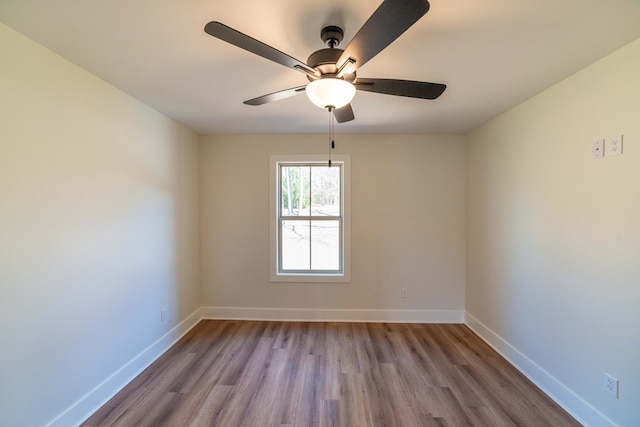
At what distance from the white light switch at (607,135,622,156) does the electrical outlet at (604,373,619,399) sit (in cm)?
138

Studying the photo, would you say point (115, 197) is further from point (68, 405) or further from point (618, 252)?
point (618, 252)

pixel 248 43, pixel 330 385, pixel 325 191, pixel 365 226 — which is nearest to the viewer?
pixel 248 43

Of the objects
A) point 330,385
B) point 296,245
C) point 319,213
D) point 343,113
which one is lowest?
point 330,385

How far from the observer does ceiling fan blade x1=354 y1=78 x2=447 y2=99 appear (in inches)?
58.6

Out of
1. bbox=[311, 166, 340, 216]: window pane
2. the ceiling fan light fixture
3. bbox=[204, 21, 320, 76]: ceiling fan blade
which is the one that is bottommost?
bbox=[311, 166, 340, 216]: window pane

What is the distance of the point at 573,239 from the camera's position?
6.36ft

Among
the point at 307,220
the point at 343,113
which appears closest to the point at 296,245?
the point at 307,220

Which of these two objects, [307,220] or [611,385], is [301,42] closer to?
[307,220]

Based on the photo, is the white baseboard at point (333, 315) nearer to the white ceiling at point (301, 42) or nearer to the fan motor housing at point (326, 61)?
the white ceiling at point (301, 42)

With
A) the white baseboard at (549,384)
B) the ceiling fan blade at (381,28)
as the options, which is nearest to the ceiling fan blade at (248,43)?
the ceiling fan blade at (381,28)

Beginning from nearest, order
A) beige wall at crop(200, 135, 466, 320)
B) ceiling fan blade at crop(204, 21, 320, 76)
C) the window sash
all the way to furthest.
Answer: ceiling fan blade at crop(204, 21, 320, 76) → beige wall at crop(200, 135, 466, 320) → the window sash

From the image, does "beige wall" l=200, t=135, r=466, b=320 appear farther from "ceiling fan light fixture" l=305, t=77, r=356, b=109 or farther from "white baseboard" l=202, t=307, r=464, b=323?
"ceiling fan light fixture" l=305, t=77, r=356, b=109

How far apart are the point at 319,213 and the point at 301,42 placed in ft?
7.55

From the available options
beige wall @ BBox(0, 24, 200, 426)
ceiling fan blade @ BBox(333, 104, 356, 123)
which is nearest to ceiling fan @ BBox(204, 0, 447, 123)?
ceiling fan blade @ BBox(333, 104, 356, 123)
